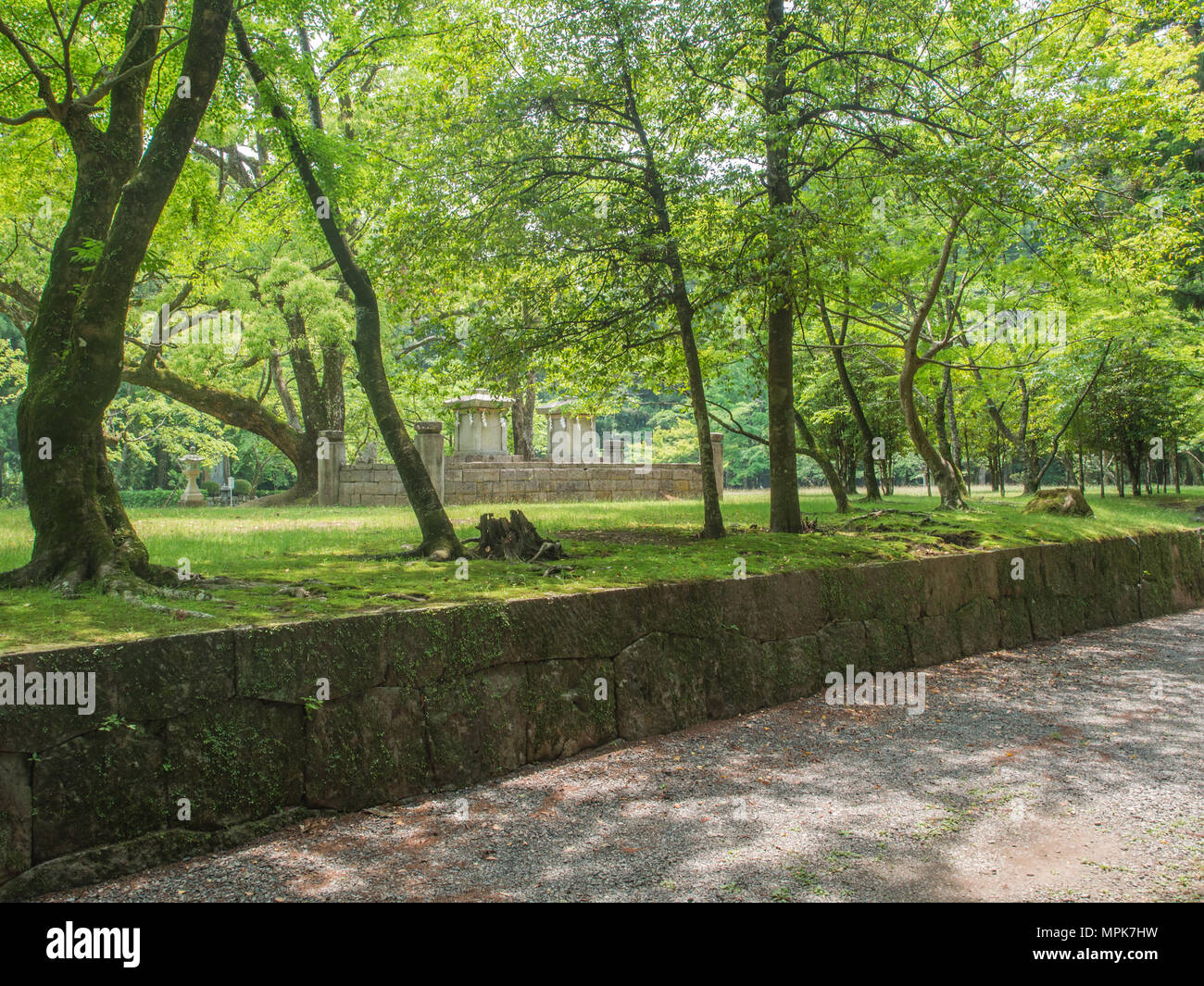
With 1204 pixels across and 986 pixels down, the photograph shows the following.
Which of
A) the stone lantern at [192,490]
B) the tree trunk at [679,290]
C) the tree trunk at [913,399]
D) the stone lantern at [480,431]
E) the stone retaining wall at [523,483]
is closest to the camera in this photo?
the tree trunk at [679,290]

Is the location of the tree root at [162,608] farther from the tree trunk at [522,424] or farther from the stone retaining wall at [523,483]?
the tree trunk at [522,424]

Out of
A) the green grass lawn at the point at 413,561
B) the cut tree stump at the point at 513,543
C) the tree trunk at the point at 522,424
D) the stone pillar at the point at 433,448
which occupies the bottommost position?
the green grass lawn at the point at 413,561

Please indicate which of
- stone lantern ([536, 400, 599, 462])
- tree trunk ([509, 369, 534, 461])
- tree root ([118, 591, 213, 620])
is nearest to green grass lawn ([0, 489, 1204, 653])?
tree root ([118, 591, 213, 620])

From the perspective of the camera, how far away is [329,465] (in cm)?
1930

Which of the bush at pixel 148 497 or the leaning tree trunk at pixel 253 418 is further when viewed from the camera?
the bush at pixel 148 497

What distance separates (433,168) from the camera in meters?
8.13

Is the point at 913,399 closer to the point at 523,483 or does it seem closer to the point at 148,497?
the point at 523,483

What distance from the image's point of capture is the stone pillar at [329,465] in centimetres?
1919

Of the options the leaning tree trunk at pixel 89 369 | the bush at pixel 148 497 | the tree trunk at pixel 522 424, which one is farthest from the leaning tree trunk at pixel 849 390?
the bush at pixel 148 497

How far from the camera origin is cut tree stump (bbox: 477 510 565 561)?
7.41m

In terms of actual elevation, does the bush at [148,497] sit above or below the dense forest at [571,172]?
below

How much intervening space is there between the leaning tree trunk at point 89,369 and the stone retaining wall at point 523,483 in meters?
13.0

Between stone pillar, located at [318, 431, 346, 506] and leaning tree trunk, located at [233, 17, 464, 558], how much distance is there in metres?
12.1

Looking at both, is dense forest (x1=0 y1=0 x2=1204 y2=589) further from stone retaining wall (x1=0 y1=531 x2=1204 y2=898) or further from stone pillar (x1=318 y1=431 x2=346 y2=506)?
stone pillar (x1=318 y1=431 x2=346 y2=506)
